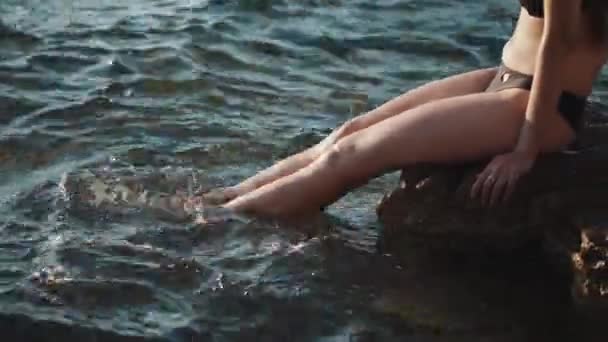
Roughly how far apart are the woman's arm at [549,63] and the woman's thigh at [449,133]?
0.09 metres

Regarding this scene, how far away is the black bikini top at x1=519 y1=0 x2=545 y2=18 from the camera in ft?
17.9

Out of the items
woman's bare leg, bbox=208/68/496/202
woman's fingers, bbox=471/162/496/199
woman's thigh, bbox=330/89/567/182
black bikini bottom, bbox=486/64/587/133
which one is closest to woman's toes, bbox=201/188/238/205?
woman's bare leg, bbox=208/68/496/202

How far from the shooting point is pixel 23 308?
4980 millimetres

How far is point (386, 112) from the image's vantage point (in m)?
6.08

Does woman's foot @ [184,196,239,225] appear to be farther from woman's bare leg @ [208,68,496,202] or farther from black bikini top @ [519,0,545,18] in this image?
black bikini top @ [519,0,545,18]

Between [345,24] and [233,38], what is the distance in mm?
1119

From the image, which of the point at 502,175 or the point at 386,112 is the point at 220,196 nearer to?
the point at 386,112

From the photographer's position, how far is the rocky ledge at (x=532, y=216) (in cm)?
525

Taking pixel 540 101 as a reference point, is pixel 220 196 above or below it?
below

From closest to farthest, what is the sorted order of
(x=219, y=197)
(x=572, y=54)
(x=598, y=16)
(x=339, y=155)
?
(x=598, y=16) < (x=572, y=54) < (x=339, y=155) < (x=219, y=197)

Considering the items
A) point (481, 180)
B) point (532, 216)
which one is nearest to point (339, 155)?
point (481, 180)

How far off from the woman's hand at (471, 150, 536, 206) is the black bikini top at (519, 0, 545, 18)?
2.16 ft

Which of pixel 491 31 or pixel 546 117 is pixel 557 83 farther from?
pixel 491 31

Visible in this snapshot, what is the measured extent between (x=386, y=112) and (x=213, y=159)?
1374 millimetres
